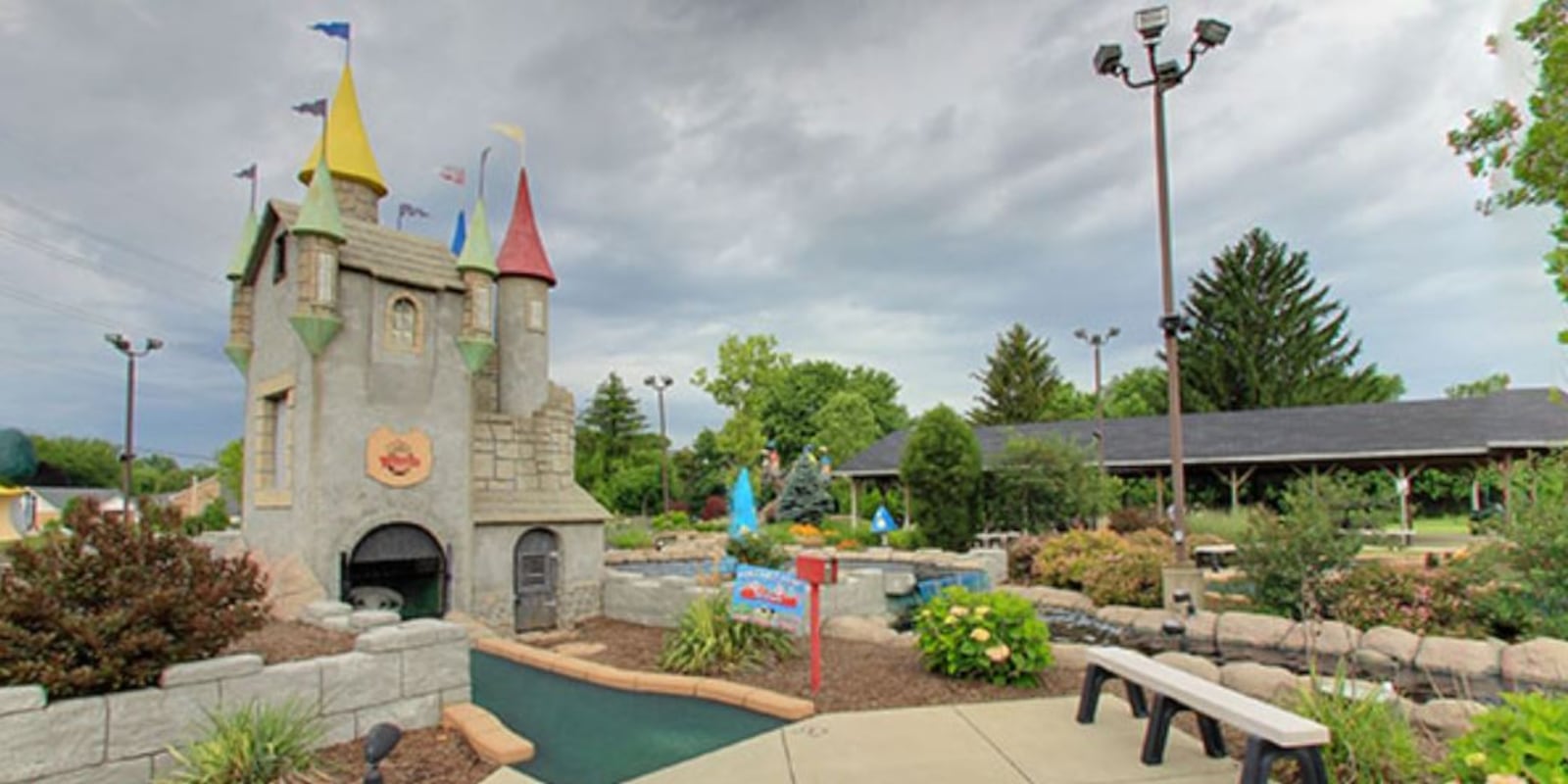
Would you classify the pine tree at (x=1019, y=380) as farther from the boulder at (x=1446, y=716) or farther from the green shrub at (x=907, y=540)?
the boulder at (x=1446, y=716)

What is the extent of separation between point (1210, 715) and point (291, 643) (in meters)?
6.64

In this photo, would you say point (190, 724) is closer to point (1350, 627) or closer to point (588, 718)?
point (588, 718)

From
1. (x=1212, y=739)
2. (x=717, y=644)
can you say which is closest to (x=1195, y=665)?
(x=1212, y=739)

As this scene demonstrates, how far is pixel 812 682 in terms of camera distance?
6.69 meters

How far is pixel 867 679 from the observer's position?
6871 mm

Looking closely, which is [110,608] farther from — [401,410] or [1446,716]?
[1446,716]

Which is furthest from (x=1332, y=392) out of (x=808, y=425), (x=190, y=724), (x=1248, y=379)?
(x=190, y=724)

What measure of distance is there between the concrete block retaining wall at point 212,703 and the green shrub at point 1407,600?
10.7 metres

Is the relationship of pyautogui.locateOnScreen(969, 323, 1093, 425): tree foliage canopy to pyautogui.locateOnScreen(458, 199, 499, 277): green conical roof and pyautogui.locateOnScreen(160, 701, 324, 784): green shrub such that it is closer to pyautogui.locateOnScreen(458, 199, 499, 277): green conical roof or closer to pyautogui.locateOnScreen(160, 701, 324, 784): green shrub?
pyautogui.locateOnScreen(458, 199, 499, 277): green conical roof

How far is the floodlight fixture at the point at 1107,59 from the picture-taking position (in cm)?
1099

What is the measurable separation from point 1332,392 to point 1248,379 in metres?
3.99

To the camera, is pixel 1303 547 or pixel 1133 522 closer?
pixel 1303 547

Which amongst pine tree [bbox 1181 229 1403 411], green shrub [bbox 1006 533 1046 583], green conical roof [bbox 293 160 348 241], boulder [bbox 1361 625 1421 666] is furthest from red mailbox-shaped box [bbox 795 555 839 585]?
pine tree [bbox 1181 229 1403 411]

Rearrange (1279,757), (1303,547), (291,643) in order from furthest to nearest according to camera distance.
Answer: (1303,547), (291,643), (1279,757)
